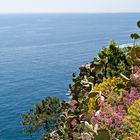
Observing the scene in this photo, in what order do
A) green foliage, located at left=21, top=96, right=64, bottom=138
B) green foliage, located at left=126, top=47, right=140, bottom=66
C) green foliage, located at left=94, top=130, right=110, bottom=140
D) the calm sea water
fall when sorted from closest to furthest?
green foliage, located at left=94, top=130, right=110, bottom=140, green foliage, located at left=126, top=47, right=140, bottom=66, green foliage, located at left=21, top=96, right=64, bottom=138, the calm sea water

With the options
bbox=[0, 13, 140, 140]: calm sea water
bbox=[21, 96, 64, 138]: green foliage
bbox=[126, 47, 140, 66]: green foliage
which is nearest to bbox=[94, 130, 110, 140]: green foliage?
bbox=[126, 47, 140, 66]: green foliage

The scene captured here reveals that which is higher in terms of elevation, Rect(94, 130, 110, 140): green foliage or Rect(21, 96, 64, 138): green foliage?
Rect(94, 130, 110, 140): green foliage

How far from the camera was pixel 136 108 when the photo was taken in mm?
14852

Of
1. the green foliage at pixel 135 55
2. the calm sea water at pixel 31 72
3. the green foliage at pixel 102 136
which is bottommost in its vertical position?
the calm sea water at pixel 31 72

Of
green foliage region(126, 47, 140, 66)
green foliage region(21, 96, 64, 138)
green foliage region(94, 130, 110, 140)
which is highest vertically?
green foliage region(126, 47, 140, 66)

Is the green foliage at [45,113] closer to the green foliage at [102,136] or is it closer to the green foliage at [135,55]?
the green foliage at [135,55]

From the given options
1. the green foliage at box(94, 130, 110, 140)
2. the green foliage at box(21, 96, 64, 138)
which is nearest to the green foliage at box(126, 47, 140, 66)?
the green foliage at box(94, 130, 110, 140)

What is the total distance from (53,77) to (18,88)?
54.6 feet

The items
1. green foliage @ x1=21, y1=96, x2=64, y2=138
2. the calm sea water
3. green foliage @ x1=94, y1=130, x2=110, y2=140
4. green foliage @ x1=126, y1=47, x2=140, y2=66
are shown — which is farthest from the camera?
the calm sea water

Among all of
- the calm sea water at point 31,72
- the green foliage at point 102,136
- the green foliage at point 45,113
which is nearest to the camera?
the green foliage at point 102,136

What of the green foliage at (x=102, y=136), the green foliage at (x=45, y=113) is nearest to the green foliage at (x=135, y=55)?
the green foliage at (x=102, y=136)

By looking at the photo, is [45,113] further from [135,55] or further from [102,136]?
[102,136]

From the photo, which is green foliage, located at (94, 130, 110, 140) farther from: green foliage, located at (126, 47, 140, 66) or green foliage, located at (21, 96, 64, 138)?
green foliage, located at (21, 96, 64, 138)

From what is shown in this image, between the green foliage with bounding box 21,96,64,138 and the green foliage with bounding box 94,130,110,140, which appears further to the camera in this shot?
the green foliage with bounding box 21,96,64,138
